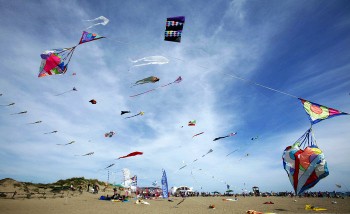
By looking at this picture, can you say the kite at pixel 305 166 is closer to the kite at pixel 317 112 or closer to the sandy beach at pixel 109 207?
the kite at pixel 317 112

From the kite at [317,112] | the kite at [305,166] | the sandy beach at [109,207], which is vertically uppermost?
the kite at [317,112]

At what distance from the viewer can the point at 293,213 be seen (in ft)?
54.8

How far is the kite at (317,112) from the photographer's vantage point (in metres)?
7.77

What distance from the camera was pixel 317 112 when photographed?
7945 millimetres

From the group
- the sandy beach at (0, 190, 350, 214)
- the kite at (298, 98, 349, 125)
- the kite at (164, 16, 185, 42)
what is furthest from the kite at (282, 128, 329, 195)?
the sandy beach at (0, 190, 350, 214)

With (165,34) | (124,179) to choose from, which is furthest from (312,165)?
(124,179)

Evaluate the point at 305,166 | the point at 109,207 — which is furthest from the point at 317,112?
the point at 109,207

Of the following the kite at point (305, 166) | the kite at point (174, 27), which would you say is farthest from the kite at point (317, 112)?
the kite at point (174, 27)

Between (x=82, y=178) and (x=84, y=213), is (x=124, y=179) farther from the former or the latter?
(x=84, y=213)

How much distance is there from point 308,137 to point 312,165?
3.91ft

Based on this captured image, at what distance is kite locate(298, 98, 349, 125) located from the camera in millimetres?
7766

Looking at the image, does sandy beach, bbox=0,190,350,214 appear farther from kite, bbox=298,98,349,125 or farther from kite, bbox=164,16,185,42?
kite, bbox=164,16,185,42

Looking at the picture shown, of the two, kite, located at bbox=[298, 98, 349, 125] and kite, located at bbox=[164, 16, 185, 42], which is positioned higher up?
kite, located at bbox=[164, 16, 185, 42]

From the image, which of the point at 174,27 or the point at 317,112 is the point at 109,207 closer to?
the point at 174,27
